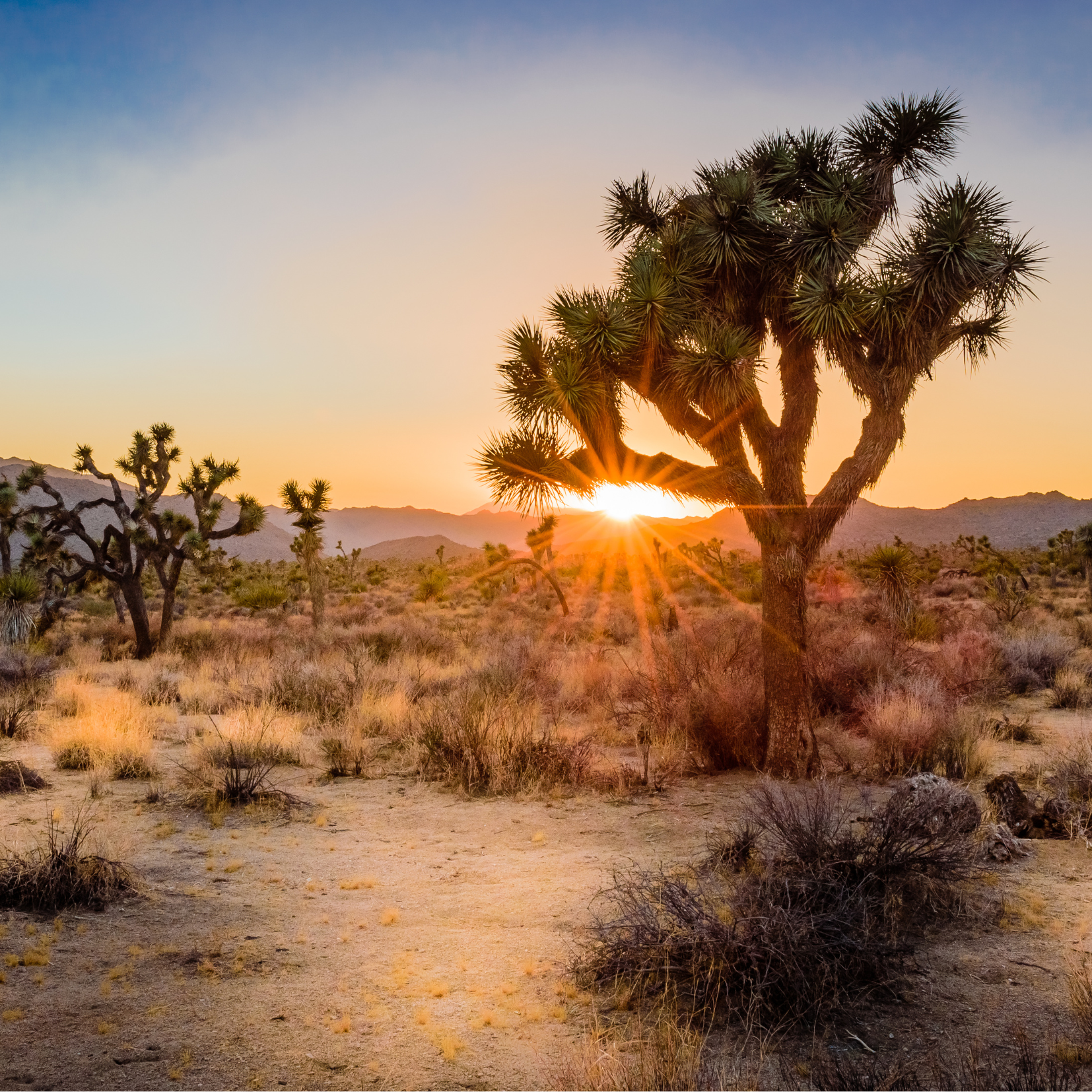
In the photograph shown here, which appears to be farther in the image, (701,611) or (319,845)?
(701,611)

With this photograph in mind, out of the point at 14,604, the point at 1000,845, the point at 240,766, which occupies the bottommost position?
the point at 240,766

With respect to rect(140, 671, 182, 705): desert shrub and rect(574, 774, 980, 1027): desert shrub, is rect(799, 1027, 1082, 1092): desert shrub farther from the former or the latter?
rect(140, 671, 182, 705): desert shrub

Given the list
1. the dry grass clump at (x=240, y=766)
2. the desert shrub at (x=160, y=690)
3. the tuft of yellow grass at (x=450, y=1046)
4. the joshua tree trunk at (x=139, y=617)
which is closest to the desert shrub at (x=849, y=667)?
the dry grass clump at (x=240, y=766)

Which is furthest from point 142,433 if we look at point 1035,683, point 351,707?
point 1035,683

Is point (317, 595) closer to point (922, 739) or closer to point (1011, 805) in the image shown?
point (922, 739)

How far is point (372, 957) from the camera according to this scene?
4.93 m

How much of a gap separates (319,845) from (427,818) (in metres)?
1.19

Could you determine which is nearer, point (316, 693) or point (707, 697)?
point (707, 697)

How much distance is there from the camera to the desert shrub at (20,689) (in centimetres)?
1112

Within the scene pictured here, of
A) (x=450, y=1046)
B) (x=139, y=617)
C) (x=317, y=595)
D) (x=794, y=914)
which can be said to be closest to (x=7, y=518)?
(x=139, y=617)

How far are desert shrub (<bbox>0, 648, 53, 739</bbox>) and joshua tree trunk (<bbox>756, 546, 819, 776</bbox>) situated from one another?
9515mm

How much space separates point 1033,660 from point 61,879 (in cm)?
1436

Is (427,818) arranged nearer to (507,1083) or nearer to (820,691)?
(507,1083)

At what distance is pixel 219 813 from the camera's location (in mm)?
7746
